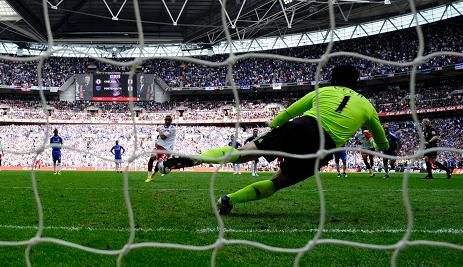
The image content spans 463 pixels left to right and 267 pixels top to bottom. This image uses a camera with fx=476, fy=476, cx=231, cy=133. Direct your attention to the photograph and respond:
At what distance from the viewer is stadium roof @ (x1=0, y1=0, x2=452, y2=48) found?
3011 centimetres

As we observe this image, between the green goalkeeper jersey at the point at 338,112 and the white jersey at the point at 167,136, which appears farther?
the white jersey at the point at 167,136

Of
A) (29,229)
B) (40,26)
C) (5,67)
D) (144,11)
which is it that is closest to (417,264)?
(29,229)

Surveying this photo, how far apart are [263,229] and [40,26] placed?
1360 inches

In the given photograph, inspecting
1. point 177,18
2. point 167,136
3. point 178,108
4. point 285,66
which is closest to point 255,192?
point 167,136

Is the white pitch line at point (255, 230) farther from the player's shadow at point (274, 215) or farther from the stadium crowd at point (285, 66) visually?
the stadium crowd at point (285, 66)

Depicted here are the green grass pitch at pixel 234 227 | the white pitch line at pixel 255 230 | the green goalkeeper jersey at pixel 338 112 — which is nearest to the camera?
the green grass pitch at pixel 234 227

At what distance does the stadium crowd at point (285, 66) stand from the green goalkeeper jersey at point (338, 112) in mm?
31224

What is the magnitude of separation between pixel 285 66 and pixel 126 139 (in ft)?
52.2

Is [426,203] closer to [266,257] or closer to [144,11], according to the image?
[266,257]

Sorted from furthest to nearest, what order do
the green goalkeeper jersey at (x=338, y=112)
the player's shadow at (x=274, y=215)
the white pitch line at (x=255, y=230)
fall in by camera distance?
1. the player's shadow at (x=274, y=215)
2. the green goalkeeper jersey at (x=338, y=112)
3. the white pitch line at (x=255, y=230)

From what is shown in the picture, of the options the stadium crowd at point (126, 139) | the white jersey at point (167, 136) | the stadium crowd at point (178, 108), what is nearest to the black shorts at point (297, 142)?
the white jersey at point (167, 136)

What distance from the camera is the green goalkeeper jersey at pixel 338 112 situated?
4.45m

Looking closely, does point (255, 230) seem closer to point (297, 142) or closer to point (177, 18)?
point (297, 142)

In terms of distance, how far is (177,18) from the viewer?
3034cm
